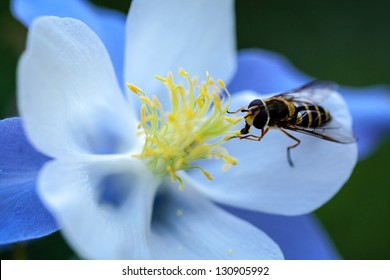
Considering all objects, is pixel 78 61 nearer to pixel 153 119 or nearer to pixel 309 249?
pixel 153 119

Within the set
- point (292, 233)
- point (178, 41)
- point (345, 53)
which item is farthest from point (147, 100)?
point (345, 53)

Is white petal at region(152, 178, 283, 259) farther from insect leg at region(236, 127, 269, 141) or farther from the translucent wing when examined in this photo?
the translucent wing

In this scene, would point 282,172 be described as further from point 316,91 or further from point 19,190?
point 19,190

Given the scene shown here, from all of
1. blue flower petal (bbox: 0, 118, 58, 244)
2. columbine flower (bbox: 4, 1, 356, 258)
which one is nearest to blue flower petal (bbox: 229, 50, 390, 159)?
columbine flower (bbox: 4, 1, 356, 258)

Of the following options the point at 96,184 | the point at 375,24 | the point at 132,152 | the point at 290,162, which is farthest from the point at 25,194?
the point at 375,24

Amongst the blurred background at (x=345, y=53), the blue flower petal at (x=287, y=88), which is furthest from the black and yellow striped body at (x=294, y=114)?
the blurred background at (x=345, y=53)

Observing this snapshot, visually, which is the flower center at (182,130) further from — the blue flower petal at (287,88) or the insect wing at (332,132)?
the blue flower petal at (287,88)
